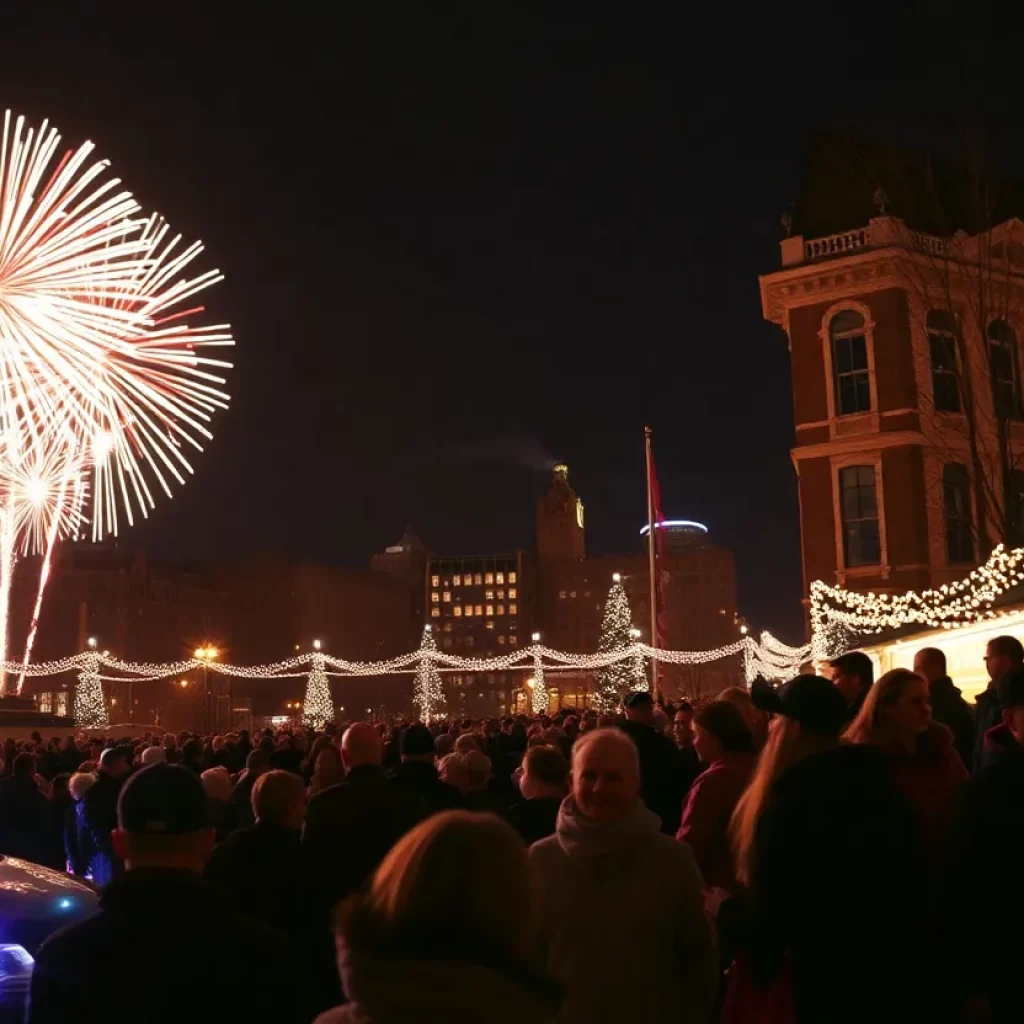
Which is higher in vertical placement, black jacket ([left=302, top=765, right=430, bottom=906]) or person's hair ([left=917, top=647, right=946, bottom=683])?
person's hair ([left=917, top=647, right=946, bottom=683])

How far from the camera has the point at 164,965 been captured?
337cm


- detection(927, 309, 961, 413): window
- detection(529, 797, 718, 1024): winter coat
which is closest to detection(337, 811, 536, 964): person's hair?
detection(529, 797, 718, 1024): winter coat

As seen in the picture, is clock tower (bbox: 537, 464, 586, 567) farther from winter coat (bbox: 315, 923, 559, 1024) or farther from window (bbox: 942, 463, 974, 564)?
winter coat (bbox: 315, 923, 559, 1024)

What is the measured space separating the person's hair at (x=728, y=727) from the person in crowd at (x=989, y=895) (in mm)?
1847

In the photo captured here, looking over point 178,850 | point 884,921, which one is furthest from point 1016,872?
point 178,850

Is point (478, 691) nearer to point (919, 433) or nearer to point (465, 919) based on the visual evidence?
point (919, 433)

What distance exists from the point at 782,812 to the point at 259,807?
3.11m

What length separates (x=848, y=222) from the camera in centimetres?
3503

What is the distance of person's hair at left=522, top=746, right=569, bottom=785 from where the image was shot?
760cm

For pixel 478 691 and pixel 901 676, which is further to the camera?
pixel 478 691

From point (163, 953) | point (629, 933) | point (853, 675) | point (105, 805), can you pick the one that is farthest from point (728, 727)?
point (105, 805)

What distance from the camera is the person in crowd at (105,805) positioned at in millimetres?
11445

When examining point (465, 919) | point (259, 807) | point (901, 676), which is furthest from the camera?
point (259, 807)

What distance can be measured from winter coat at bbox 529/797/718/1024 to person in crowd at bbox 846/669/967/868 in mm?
1309
